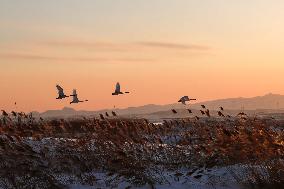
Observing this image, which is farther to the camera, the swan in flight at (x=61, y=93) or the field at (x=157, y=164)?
the swan in flight at (x=61, y=93)

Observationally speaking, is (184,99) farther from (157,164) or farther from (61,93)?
(157,164)

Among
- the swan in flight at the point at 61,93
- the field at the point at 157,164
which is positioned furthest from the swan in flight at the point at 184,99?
the field at the point at 157,164

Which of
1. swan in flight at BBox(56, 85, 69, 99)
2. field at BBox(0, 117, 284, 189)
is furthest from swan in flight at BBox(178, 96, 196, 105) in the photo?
field at BBox(0, 117, 284, 189)

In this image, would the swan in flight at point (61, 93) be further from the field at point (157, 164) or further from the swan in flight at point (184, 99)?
the field at point (157, 164)

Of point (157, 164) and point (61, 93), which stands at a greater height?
point (61, 93)

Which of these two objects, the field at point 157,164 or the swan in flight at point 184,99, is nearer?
the field at point 157,164

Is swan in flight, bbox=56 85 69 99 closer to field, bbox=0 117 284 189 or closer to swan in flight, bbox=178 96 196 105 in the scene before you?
swan in flight, bbox=178 96 196 105

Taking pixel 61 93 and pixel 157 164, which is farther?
pixel 61 93

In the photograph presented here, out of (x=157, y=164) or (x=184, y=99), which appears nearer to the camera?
(x=157, y=164)

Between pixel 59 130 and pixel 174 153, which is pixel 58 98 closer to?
pixel 59 130

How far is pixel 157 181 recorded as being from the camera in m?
9.90

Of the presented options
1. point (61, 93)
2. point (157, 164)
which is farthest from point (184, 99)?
point (157, 164)

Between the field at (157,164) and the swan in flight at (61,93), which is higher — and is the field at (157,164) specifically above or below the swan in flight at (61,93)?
below

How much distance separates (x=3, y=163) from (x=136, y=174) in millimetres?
2750
